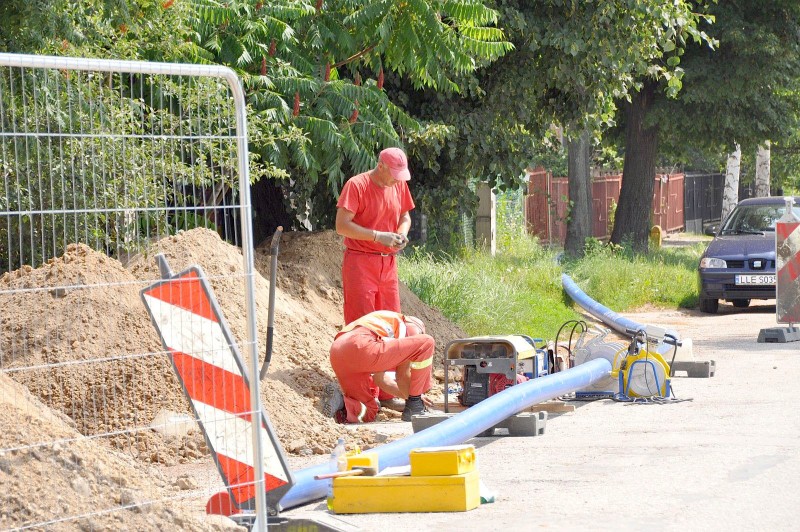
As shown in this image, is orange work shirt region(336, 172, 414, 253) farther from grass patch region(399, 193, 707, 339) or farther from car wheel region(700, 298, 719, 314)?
car wheel region(700, 298, 719, 314)

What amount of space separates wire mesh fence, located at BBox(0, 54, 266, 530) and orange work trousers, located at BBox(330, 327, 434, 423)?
2.59 ft

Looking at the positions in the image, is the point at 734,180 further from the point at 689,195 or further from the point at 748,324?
the point at 748,324

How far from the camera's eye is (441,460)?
21.4 feet

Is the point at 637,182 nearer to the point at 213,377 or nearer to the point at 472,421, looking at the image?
the point at 472,421

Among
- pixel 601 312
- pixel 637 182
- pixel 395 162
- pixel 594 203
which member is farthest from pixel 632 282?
pixel 594 203

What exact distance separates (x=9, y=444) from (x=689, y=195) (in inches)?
1774

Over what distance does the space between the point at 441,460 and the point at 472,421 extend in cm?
134

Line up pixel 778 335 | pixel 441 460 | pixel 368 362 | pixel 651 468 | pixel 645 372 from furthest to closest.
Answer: pixel 778 335 < pixel 645 372 < pixel 368 362 < pixel 651 468 < pixel 441 460

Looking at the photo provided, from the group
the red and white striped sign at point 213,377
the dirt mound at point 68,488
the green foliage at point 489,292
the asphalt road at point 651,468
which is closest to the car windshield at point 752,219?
the green foliage at point 489,292

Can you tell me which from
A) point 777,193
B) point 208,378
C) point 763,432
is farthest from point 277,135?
point 777,193

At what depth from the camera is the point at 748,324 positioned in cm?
1706

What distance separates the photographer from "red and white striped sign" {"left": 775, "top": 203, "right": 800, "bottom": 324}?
1490 centimetres

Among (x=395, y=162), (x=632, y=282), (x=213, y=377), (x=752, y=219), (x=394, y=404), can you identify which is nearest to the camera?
(x=213, y=377)

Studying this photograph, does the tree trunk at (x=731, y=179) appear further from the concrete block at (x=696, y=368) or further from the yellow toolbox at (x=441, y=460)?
the yellow toolbox at (x=441, y=460)
